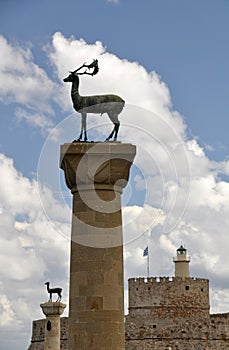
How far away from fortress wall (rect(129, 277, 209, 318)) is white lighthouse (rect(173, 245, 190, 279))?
18.5 feet

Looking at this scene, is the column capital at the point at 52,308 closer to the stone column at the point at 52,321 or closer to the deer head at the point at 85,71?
the stone column at the point at 52,321

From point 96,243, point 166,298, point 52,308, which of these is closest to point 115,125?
point 96,243

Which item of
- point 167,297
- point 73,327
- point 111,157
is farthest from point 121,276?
point 167,297

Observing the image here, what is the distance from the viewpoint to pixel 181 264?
6181 cm

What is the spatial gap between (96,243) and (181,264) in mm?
51396

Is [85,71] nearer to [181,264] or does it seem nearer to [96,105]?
[96,105]

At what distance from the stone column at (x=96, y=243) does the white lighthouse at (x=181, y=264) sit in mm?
50711

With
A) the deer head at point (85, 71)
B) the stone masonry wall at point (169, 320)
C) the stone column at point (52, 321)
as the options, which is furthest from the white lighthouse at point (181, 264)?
the deer head at point (85, 71)

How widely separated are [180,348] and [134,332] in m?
3.58

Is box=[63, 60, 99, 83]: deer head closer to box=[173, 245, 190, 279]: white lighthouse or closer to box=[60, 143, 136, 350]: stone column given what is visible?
box=[60, 143, 136, 350]: stone column

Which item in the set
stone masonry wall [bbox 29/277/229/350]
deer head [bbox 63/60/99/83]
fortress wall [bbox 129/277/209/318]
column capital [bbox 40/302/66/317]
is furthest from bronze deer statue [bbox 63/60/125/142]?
fortress wall [bbox 129/277/209/318]

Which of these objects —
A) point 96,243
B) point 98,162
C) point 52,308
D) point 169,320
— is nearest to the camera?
point 96,243

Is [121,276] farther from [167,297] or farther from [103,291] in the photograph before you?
[167,297]

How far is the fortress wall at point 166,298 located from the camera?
178 ft
